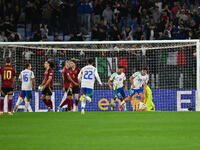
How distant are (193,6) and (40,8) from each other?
7999mm

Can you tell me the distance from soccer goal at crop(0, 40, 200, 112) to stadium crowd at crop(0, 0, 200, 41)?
7.00 feet

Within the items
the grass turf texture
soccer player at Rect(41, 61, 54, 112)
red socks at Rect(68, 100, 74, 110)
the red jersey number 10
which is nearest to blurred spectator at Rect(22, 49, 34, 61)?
soccer player at Rect(41, 61, 54, 112)

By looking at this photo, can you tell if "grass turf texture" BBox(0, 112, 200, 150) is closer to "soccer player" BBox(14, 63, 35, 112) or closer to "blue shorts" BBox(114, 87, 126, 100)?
"soccer player" BBox(14, 63, 35, 112)

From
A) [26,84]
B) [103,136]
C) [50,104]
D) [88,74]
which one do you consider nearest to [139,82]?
[50,104]

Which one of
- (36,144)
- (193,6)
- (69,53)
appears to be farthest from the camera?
(193,6)

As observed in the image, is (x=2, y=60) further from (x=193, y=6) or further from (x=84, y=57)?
(x=193, y=6)

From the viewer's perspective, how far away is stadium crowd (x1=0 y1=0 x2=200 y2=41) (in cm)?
2480

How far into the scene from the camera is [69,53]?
74.3 feet

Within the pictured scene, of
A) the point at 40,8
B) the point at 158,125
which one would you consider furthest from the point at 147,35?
the point at 158,125

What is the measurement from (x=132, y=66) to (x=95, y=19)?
5.61 m

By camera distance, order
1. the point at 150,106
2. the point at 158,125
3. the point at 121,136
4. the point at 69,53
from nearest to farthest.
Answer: the point at 121,136, the point at 158,125, the point at 150,106, the point at 69,53

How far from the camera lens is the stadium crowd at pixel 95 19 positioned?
976 inches

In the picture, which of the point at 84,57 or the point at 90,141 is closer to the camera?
the point at 90,141

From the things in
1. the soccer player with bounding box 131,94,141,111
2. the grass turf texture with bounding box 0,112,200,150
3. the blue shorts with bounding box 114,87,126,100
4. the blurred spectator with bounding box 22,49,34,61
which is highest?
the blurred spectator with bounding box 22,49,34,61
